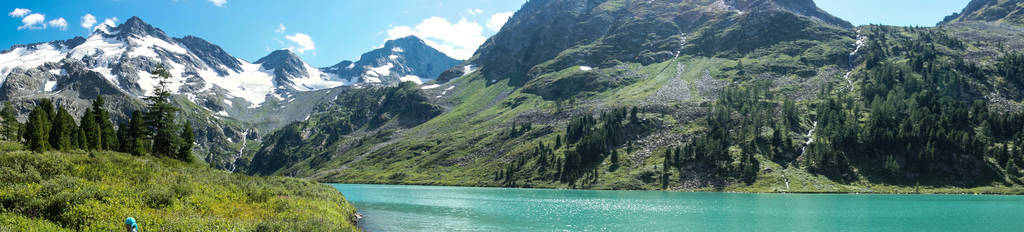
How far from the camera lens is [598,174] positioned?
170m

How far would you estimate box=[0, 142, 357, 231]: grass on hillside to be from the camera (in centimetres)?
2602

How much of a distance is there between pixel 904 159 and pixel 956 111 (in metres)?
37.2

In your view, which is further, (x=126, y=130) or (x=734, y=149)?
(x=734, y=149)

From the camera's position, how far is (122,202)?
30750mm

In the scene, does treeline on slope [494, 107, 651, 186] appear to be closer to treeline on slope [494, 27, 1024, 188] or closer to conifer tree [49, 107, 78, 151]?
treeline on slope [494, 27, 1024, 188]

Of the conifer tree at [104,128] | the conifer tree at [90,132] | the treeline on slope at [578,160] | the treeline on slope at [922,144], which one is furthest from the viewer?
the treeline on slope at [578,160]

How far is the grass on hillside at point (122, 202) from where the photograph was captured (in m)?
26.0

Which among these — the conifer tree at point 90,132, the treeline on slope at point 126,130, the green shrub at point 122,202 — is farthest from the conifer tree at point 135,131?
the green shrub at point 122,202

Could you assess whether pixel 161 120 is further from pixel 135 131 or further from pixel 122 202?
pixel 122 202

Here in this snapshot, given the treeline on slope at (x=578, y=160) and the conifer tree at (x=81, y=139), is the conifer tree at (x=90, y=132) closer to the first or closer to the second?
the conifer tree at (x=81, y=139)

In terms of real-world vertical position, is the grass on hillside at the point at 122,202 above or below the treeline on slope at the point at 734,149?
below

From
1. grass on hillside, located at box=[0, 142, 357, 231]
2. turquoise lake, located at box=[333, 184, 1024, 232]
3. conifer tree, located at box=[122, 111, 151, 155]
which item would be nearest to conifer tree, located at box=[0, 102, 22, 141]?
conifer tree, located at box=[122, 111, 151, 155]

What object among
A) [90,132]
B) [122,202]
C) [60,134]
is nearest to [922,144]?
[122,202]

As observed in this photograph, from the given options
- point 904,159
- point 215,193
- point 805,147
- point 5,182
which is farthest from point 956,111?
point 5,182
